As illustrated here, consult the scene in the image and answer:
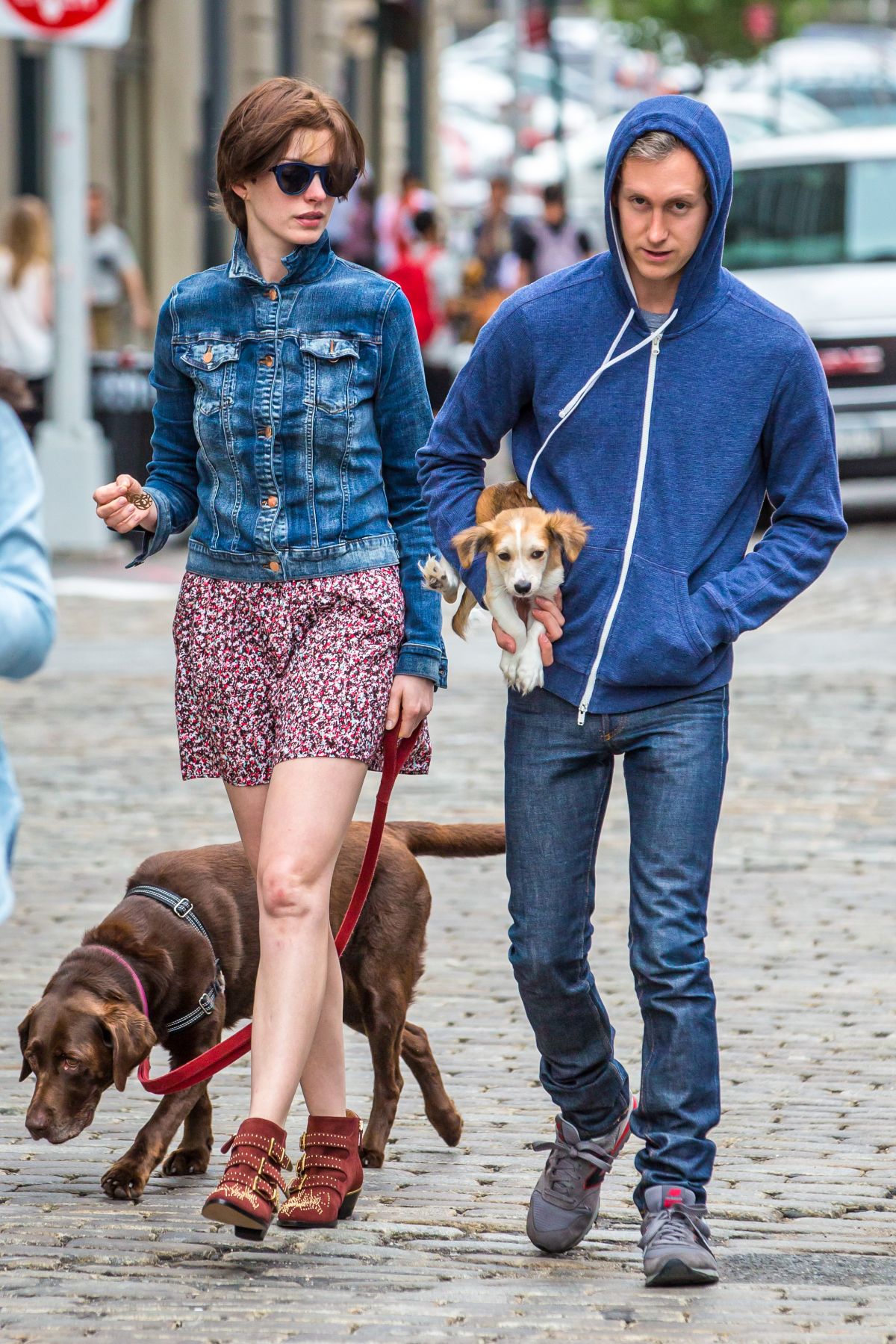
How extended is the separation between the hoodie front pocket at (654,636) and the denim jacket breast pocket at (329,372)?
646 mm

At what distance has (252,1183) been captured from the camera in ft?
13.2

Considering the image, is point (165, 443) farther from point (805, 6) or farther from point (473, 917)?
point (805, 6)

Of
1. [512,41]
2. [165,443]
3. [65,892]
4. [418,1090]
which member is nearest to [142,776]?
[65,892]

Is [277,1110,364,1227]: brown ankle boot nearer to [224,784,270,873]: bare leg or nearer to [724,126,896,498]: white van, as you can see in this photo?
[224,784,270,873]: bare leg

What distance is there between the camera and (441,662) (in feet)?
14.2

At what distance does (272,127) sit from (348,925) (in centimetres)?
153

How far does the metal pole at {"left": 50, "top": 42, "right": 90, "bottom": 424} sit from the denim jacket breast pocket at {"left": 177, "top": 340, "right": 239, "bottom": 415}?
37.0 feet

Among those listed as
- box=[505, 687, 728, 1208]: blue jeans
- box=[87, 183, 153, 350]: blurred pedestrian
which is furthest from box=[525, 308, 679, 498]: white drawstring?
box=[87, 183, 153, 350]: blurred pedestrian

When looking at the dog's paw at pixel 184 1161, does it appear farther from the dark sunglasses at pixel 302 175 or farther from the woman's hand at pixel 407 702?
the dark sunglasses at pixel 302 175

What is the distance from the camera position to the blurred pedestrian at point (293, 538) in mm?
4156

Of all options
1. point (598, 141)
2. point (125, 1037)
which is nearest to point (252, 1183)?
→ point (125, 1037)

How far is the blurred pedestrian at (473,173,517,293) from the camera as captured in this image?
79.2 feet

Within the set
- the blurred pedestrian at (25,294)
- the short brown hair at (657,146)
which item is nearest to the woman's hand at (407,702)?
the short brown hair at (657,146)

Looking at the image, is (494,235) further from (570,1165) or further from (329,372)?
(570,1165)
